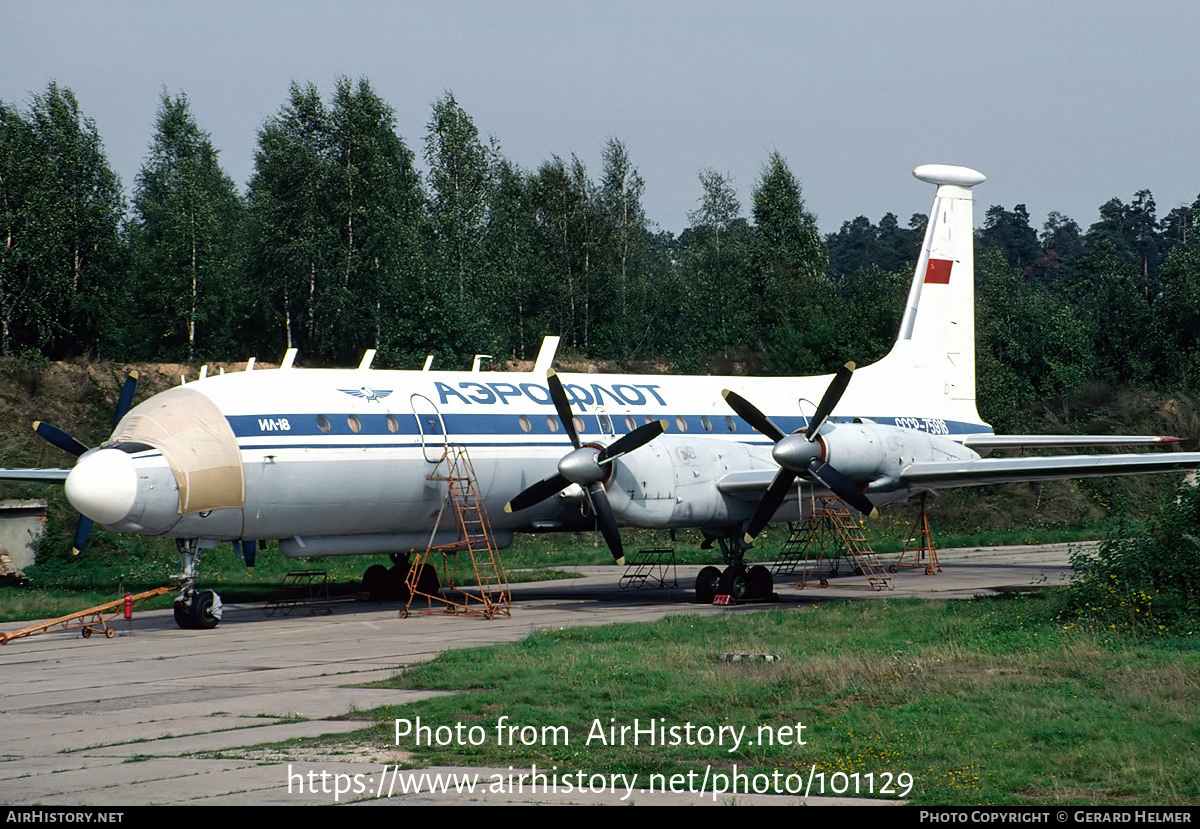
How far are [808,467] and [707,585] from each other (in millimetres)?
3394

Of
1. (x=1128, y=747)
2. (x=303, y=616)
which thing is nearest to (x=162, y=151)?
(x=303, y=616)

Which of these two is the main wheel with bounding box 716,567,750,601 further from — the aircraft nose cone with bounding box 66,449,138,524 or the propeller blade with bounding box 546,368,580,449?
the aircraft nose cone with bounding box 66,449,138,524

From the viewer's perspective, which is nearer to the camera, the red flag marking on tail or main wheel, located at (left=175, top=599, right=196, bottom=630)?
main wheel, located at (left=175, top=599, right=196, bottom=630)

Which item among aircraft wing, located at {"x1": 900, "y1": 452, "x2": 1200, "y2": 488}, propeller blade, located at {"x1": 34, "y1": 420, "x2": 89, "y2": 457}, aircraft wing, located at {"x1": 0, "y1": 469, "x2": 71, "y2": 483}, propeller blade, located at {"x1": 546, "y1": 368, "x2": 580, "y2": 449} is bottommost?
aircraft wing, located at {"x1": 900, "y1": 452, "x2": 1200, "y2": 488}

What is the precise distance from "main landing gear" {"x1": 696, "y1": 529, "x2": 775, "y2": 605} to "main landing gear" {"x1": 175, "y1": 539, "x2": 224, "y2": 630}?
895cm

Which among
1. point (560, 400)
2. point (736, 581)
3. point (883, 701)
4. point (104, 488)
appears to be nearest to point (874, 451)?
point (736, 581)

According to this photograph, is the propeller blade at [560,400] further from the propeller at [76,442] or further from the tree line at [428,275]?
the tree line at [428,275]

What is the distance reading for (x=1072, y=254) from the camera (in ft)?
541

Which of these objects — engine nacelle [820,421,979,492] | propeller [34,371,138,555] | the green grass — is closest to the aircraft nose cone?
propeller [34,371,138,555]

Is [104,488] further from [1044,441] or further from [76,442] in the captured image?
[1044,441]

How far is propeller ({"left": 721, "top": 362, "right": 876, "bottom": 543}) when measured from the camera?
21.8 m

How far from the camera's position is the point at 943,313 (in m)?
31.6

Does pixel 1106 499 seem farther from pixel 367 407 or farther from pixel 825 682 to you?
pixel 825 682

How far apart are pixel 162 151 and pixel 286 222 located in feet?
77.8
